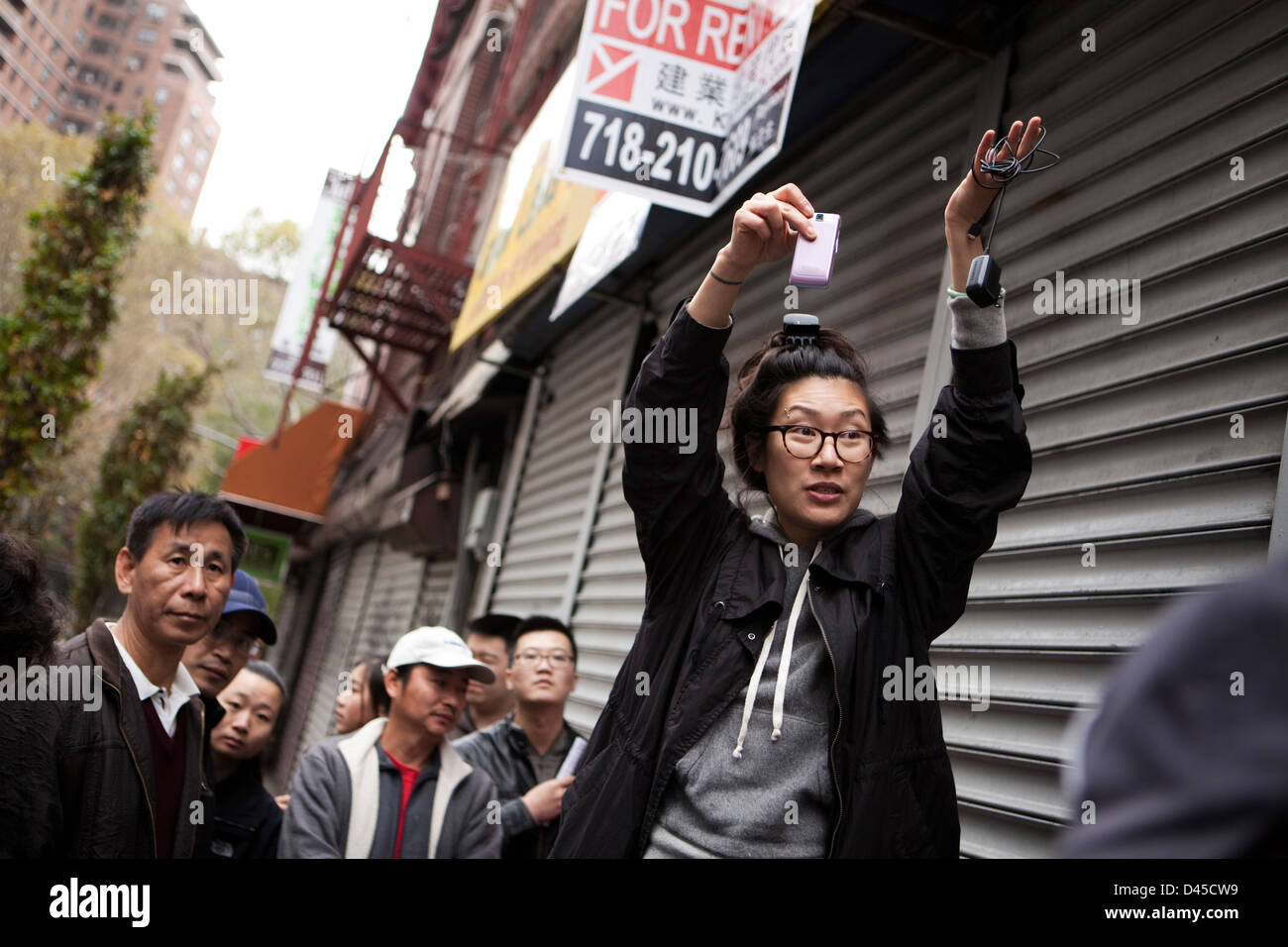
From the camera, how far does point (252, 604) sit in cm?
422

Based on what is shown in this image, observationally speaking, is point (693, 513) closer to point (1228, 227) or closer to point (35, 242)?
point (1228, 227)

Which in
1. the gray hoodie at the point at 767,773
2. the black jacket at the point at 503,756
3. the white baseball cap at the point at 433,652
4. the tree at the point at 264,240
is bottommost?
the black jacket at the point at 503,756

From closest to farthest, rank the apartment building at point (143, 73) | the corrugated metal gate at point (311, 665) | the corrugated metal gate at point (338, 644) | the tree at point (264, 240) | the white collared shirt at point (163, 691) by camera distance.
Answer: the white collared shirt at point (163, 691) < the corrugated metal gate at point (338, 644) < the corrugated metal gate at point (311, 665) < the tree at point (264, 240) < the apartment building at point (143, 73)

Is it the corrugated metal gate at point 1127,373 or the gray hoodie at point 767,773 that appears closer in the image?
the gray hoodie at point 767,773

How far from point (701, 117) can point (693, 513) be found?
10.2ft

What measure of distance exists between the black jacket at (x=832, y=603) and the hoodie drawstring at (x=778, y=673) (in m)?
0.02

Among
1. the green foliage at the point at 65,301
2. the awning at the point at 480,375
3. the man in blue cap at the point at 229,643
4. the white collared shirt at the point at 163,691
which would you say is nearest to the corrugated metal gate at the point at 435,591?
the awning at the point at 480,375

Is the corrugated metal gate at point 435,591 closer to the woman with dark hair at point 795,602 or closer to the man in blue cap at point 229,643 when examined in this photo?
the man in blue cap at point 229,643

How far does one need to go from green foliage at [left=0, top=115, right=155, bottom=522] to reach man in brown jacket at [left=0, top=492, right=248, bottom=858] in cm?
771

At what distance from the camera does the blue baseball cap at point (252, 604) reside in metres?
4.14

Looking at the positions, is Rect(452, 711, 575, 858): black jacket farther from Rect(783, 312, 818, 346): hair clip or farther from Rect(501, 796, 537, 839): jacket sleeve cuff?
Rect(783, 312, 818, 346): hair clip

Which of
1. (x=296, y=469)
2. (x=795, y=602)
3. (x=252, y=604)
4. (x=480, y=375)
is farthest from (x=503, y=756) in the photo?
(x=296, y=469)

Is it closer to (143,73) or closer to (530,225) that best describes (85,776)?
(530,225)

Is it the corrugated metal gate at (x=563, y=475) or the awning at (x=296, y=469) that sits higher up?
the awning at (x=296, y=469)
